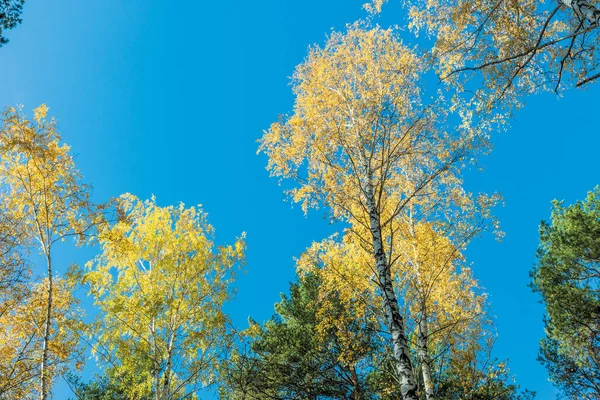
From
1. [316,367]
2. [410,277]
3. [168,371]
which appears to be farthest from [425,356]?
[316,367]

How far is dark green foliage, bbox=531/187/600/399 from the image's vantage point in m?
14.7

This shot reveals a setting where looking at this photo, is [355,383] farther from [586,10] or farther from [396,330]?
[586,10]

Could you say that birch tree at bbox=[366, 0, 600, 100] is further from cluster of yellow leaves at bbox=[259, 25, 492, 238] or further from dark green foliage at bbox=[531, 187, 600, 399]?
dark green foliage at bbox=[531, 187, 600, 399]

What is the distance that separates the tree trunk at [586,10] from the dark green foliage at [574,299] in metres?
12.9

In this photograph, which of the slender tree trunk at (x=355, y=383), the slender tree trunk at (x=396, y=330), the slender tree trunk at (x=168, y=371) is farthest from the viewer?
the slender tree trunk at (x=355, y=383)

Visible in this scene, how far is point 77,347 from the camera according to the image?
975 cm

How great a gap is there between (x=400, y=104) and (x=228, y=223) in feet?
514

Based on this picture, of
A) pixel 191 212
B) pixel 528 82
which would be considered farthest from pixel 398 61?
pixel 191 212

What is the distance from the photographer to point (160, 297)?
34.0 ft

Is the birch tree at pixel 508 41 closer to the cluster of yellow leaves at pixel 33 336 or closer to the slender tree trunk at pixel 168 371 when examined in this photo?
the slender tree trunk at pixel 168 371

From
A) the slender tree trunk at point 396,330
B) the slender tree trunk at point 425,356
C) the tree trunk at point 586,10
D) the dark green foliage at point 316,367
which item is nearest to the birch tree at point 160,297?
the dark green foliage at point 316,367

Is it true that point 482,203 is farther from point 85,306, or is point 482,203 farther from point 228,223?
point 228,223

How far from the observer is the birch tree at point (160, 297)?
1022cm

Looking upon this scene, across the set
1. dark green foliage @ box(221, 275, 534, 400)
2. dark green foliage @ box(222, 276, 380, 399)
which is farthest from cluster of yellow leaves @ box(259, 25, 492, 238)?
dark green foliage @ box(222, 276, 380, 399)
